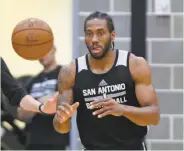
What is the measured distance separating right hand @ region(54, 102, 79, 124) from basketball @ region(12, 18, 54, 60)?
32.8 inches

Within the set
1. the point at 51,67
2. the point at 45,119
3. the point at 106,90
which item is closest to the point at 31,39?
the point at 106,90

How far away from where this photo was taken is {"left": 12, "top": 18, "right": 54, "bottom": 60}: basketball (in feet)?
17.0

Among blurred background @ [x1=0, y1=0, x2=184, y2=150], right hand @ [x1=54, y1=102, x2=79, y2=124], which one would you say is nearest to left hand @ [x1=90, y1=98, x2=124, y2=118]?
right hand @ [x1=54, y1=102, x2=79, y2=124]

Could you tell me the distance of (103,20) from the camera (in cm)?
466

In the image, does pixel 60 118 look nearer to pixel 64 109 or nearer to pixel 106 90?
pixel 64 109

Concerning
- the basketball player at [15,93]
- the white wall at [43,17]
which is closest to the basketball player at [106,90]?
the basketball player at [15,93]

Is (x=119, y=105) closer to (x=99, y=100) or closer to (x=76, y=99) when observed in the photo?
(x=99, y=100)

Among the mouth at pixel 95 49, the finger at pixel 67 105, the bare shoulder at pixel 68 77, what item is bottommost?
the finger at pixel 67 105

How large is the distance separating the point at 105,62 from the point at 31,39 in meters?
0.75

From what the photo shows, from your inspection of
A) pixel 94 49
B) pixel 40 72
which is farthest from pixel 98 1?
pixel 94 49

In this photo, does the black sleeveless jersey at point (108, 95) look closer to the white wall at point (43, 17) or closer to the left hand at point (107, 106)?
the left hand at point (107, 106)

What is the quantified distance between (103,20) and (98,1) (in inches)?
70.7

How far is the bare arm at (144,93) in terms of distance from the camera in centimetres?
450

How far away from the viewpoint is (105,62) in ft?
15.5
